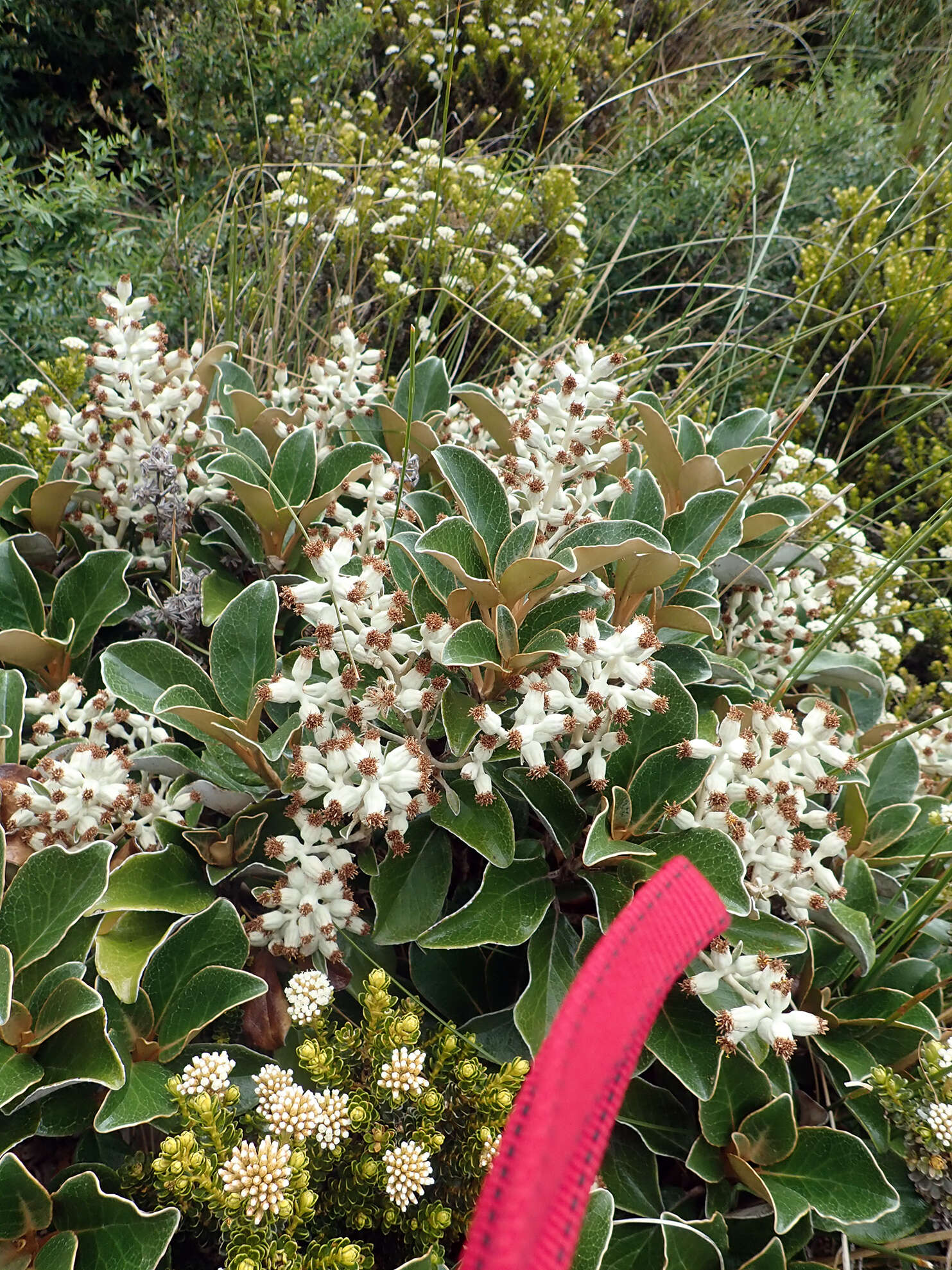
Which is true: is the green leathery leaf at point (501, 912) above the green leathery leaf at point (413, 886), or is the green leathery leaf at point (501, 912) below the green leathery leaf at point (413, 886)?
above

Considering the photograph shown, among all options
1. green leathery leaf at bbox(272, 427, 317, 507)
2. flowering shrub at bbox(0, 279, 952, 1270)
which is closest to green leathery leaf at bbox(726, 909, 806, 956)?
flowering shrub at bbox(0, 279, 952, 1270)

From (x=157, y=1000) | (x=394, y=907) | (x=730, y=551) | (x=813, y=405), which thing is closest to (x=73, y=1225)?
(x=157, y=1000)

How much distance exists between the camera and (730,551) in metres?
1.53

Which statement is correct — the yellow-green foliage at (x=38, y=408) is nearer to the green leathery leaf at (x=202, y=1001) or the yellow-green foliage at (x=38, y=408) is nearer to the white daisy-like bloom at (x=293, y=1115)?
the green leathery leaf at (x=202, y=1001)

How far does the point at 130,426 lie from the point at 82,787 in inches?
25.3

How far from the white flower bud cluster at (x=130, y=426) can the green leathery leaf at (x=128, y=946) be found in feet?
2.05

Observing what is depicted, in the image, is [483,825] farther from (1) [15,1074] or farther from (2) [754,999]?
(1) [15,1074]

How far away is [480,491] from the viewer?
3.94ft

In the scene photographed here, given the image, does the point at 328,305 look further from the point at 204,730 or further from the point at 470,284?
the point at 204,730

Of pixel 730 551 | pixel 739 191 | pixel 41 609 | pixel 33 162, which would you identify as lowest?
pixel 33 162

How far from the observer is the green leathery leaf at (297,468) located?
1.43 m

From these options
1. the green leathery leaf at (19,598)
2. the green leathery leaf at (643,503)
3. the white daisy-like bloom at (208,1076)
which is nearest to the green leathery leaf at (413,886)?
the white daisy-like bloom at (208,1076)

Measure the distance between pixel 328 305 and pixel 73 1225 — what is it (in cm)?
273

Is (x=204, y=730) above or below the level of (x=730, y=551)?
below
